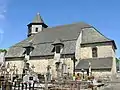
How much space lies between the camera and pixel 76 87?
62.8 ft

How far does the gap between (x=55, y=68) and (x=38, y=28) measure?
50.3ft

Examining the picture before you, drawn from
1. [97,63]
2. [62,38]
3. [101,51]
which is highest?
[62,38]

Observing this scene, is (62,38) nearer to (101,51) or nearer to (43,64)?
(43,64)

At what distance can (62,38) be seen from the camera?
1398 inches

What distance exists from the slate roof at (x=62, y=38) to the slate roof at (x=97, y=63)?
8.07 ft

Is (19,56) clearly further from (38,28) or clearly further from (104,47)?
(104,47)

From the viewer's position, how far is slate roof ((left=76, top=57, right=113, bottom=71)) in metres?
28.9

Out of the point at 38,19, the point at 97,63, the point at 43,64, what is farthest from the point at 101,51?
the point at 38,19

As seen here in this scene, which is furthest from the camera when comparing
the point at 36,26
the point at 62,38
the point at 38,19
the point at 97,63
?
the point at 38,19

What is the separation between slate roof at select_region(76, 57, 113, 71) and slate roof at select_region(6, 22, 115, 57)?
2460mm

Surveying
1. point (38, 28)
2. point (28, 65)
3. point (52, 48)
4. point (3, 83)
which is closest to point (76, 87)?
point (3, 83)

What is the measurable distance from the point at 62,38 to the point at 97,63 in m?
8.28

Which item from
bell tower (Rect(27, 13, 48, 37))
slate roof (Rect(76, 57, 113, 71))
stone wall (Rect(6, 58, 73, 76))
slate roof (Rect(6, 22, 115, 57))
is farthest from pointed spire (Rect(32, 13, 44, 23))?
slate roof (Rect(76, 57, 113, 71))

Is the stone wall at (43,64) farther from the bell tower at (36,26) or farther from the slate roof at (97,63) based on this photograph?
the bell tower at (36,26)
